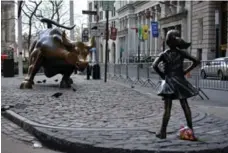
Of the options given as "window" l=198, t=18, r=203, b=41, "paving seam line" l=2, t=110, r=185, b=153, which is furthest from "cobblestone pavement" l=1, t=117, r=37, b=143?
"window" l=198, t=18, r=203, b=41

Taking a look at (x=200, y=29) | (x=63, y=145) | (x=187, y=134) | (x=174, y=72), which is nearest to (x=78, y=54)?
(x=63, y=145)

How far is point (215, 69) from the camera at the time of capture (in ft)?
53.0

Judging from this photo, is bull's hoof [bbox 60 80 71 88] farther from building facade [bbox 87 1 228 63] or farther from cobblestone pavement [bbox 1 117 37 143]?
building facade [bbox 87 1 228 63]

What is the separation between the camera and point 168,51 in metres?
7.30

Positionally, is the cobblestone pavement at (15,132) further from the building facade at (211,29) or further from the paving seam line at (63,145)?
the building facade at (211,29)

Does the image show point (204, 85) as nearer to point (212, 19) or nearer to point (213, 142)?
point (213, 142)

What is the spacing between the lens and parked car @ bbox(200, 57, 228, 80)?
15299 mm

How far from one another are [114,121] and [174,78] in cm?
Answer: 246

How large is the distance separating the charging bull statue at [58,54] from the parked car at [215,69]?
450 cm

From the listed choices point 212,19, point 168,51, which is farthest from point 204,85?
point 212,19

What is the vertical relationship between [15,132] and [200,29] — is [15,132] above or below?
below

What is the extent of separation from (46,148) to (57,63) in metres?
10.6

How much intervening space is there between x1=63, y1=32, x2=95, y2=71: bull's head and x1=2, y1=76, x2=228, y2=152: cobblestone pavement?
3.23 m

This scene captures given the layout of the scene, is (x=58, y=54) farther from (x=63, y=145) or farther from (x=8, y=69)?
(x=8, y=69)
